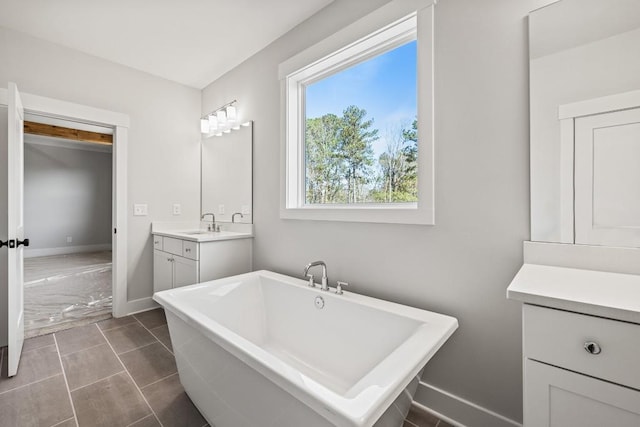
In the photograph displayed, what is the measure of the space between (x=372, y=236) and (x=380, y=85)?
1.03m

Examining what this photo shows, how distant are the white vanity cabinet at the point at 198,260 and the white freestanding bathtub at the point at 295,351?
54 cm

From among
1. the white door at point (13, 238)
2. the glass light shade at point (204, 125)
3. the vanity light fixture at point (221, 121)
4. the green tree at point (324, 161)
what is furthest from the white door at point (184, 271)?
the glass light shade at point (204, 125)

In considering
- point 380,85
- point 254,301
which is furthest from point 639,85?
point 254,301

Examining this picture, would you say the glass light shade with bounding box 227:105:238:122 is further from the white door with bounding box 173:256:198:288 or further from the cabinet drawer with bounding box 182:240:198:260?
the white door with bounding box 173:256:198:288

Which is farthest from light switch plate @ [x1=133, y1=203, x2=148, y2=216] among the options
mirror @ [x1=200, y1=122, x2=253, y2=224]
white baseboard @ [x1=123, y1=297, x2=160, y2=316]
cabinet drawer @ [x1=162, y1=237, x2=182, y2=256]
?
white baseboard @ [x1=123, y1=297, x2=160, y2=316]

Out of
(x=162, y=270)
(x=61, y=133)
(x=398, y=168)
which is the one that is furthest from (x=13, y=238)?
(x=61, y=133)

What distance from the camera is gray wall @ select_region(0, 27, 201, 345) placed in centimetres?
238

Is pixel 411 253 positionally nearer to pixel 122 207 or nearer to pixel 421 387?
pixel 421 387

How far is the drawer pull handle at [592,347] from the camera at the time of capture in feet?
2.43

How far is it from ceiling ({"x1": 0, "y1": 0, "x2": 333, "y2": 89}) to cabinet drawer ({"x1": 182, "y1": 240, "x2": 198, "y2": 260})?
1742mm

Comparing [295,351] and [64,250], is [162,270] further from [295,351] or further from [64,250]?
[64,250]

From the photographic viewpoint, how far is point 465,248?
1455mm

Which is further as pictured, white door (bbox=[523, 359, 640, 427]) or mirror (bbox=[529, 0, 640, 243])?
mirror (bbox=[529, 0, 640, 243])

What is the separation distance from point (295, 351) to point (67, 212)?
7.52m
